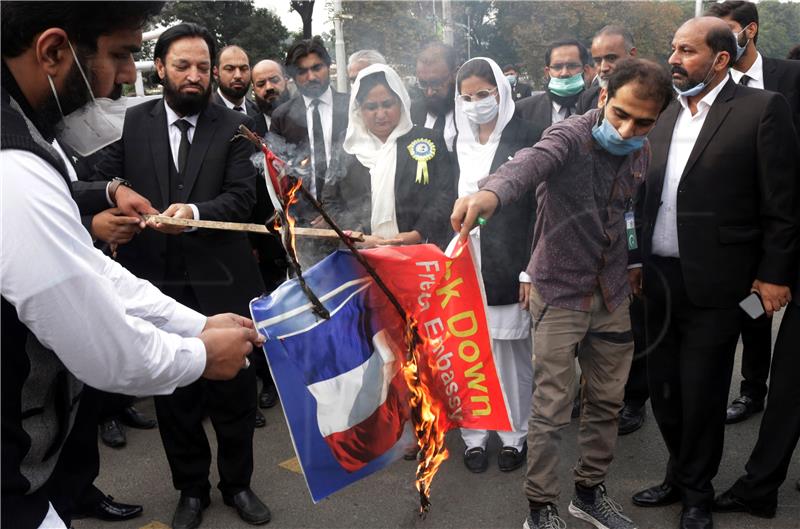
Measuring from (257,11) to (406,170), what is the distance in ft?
13.8

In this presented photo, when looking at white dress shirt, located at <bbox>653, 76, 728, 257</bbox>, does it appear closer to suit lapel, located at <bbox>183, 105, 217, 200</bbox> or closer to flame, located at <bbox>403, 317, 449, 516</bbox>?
flame, located at <bbox>403, 317, 449, 516</bbox>

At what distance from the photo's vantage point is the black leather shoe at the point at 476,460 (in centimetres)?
381

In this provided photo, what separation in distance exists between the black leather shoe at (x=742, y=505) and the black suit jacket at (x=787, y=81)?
2351 millimetres

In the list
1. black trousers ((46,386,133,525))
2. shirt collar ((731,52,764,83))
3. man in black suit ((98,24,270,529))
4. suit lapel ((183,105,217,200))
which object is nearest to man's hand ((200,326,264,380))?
black trousers ((46,386,133,525))

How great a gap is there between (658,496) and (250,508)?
199cm

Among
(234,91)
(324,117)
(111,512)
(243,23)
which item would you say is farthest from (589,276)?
(243,23)

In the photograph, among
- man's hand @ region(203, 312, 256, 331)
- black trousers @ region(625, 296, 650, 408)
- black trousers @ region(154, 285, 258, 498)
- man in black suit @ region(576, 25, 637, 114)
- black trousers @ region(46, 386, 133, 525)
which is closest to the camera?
black trousers @ region(46, 386, 133, 525)

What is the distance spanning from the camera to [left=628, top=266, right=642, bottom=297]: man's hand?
134 inches

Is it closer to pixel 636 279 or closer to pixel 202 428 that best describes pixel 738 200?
pixel 636 279

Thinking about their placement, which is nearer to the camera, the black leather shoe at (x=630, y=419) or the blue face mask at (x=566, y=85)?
the black leather shoe at (x=630, y=419)

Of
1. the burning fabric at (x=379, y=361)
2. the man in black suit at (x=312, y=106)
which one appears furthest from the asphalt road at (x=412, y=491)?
the man in black suit at (x=312, y=106)

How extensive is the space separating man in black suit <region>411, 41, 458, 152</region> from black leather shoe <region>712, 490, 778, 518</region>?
2537 millimetres

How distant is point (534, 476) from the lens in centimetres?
308

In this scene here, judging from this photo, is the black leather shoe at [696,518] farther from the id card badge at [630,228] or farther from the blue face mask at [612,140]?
the blue face mask at [612,140]
